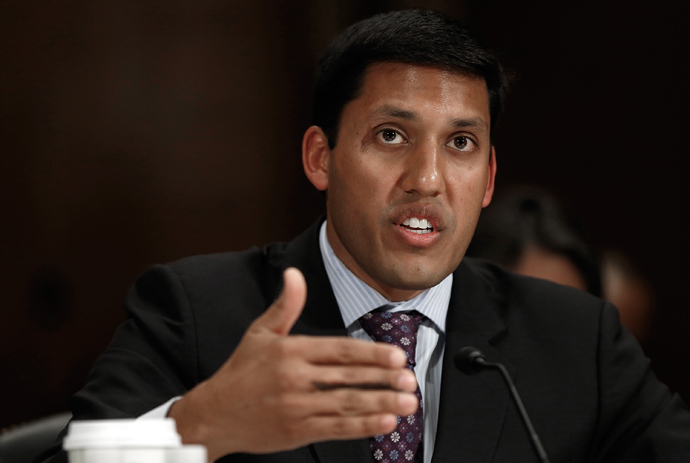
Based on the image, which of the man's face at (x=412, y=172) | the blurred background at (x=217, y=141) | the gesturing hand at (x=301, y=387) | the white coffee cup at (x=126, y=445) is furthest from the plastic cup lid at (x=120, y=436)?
the blurred background at (x=217, y=141)

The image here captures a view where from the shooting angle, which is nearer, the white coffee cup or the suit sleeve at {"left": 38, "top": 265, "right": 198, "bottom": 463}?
the white coffee cup

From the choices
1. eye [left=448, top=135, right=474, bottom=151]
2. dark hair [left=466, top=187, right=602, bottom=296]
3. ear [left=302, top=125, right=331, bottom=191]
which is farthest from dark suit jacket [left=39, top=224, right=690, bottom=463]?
dark hair [left=466, top=187, right=602, bottom=296]

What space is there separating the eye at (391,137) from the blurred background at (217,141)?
1719 millimetres

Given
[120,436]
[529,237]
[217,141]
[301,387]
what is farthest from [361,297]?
[217,141]

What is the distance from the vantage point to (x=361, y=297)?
183 centimetres

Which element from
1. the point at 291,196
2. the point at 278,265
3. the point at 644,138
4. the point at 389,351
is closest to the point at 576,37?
the point at 644,138

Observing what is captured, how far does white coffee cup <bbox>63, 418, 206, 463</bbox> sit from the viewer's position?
36.8 inches

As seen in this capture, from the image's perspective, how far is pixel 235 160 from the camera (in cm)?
340

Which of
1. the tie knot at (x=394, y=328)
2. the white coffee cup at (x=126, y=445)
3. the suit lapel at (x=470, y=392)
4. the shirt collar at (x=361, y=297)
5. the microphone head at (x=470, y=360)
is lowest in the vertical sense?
the suit lapel at (x=470, y=392)

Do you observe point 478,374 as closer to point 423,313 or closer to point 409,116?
point 423,313

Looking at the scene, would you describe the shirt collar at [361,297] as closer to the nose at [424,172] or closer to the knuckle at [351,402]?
the nose at [424,172]

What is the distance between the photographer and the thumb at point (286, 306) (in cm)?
111

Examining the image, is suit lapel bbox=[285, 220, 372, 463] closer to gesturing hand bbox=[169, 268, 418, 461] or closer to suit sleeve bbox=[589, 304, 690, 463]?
gesturing hand bbox=[169, 268, 418, 461]

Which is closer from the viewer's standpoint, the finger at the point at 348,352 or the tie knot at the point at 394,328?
the finger at the point at 348,352
